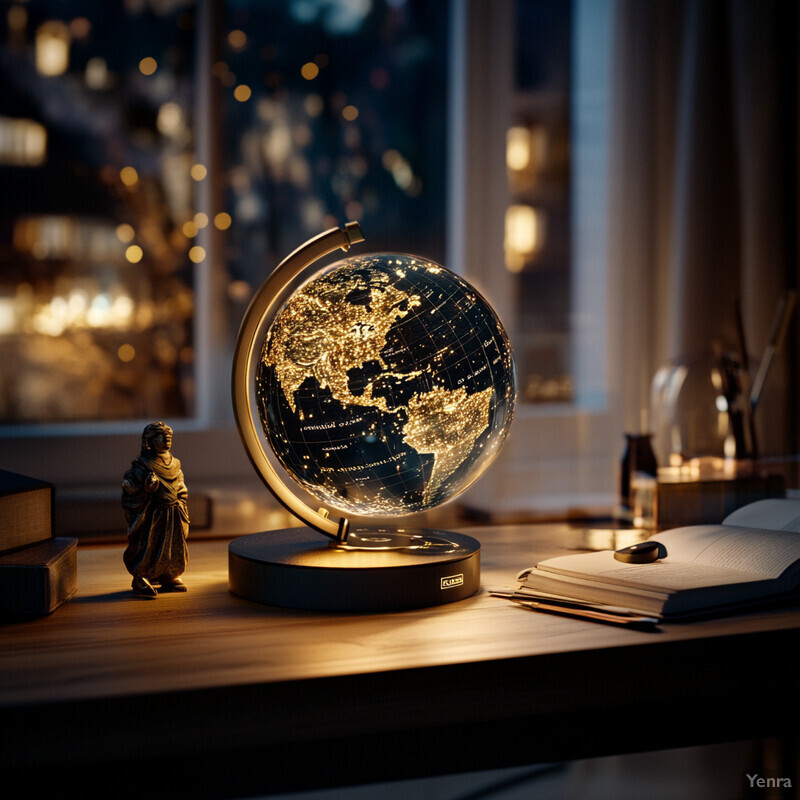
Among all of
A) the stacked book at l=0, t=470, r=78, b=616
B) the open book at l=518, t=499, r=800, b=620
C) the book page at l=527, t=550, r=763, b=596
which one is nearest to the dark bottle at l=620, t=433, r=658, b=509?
the open book at l=518, t=499, r=800, b=620

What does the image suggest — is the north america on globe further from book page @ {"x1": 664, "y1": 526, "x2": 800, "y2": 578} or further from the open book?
book page @ {"x1": 664, "y1": 526, "x2": 800, "y2": 578}

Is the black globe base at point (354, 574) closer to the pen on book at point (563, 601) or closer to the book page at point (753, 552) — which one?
the pen on book at point (563, 601)

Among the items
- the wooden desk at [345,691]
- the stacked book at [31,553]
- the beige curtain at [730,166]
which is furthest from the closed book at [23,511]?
the beige curtain at [730,166]

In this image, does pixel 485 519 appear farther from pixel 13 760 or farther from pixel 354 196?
pixel 13 760

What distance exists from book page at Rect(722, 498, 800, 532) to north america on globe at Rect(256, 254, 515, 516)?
50 cm

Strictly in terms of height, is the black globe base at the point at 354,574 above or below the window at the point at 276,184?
below

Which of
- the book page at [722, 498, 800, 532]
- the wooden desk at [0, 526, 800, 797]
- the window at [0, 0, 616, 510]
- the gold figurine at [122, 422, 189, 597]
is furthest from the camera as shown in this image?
the window at [0, 0, 616, 510]

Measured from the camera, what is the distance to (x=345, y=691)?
82 centimetres

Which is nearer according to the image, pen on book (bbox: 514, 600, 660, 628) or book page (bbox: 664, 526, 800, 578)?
pen on book (bbox: 514, 600, 660, 628)

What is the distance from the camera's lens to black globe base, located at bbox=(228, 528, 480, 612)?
1041mm

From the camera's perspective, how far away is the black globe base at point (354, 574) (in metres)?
1.04

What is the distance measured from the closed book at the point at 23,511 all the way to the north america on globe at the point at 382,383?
306 millimetres

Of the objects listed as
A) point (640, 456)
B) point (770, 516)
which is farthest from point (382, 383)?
point (640, 456)

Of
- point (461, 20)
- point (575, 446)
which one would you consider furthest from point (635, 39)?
point (575, 446)
